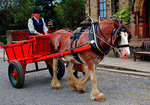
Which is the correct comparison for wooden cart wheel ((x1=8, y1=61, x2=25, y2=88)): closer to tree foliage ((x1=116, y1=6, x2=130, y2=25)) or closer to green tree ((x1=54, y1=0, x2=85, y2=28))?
tree foliage ((x1=116, y1=6, x2=130, y2=25))

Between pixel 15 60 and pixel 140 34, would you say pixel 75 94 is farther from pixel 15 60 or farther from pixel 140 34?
pixel 140 34

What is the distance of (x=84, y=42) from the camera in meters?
5.47

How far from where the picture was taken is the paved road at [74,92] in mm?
5234

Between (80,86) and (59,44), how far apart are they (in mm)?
1358

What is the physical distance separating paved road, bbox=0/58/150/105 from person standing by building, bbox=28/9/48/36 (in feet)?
5.28

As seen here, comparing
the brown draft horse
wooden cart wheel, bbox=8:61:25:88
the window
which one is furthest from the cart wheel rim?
the window

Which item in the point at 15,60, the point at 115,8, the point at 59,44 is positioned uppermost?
the point at 115,8

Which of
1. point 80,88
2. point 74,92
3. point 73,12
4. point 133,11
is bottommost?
point 74,92

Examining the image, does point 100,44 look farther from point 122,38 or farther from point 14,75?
point 14,75

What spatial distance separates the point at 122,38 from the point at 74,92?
2.06 metres

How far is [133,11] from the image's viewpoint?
1495cm

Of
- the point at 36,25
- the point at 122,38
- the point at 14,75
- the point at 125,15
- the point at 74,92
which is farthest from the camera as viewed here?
the point at 125,15

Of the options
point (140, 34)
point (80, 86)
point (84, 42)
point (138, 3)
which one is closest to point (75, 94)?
point (80, 86)

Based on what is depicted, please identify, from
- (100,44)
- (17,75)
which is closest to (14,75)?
(17,75)
